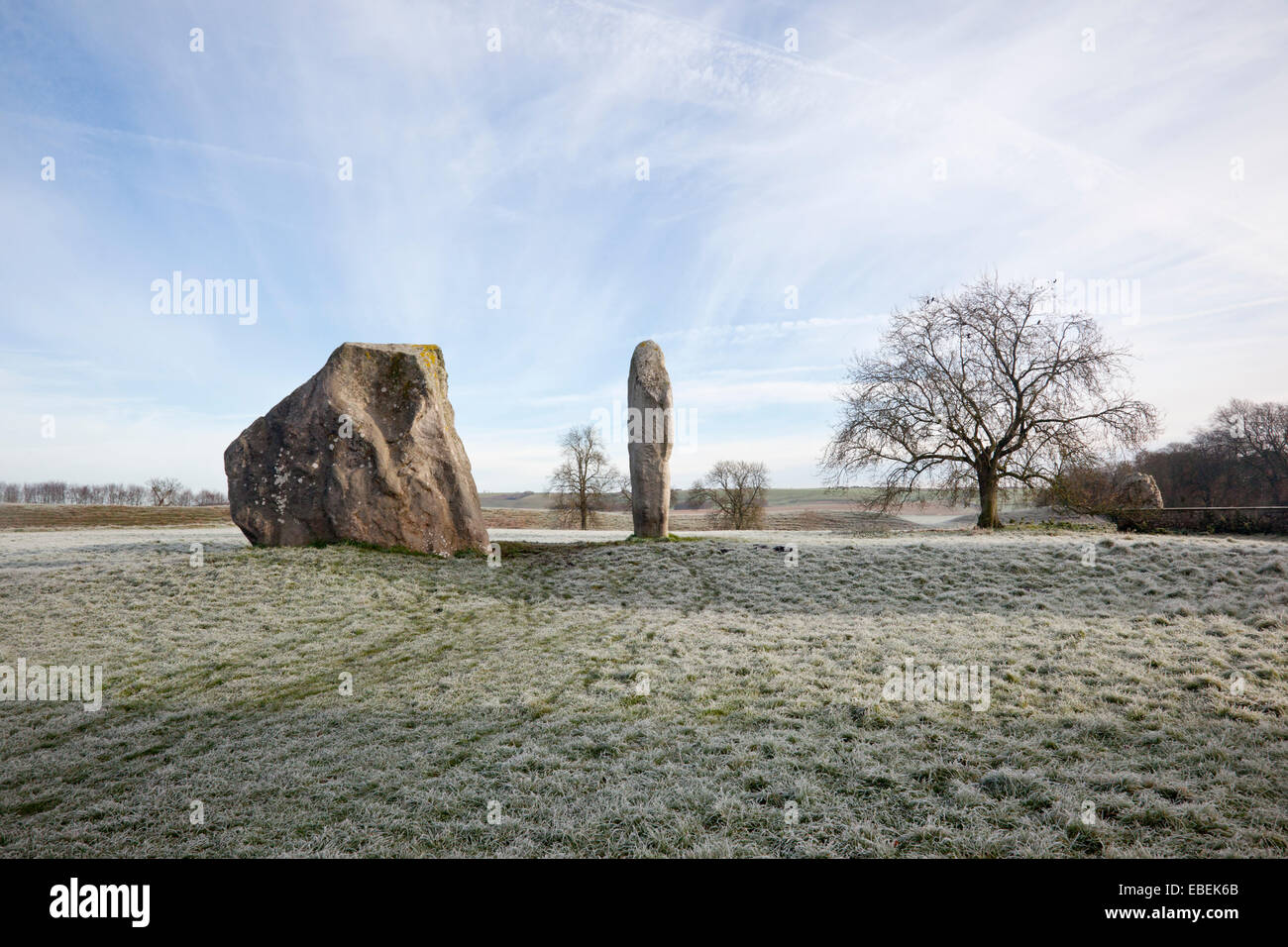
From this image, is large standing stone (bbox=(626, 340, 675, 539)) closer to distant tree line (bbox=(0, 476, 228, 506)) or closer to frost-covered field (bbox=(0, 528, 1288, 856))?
frost-covered field (bbox=(0, 528, 1288, 856))

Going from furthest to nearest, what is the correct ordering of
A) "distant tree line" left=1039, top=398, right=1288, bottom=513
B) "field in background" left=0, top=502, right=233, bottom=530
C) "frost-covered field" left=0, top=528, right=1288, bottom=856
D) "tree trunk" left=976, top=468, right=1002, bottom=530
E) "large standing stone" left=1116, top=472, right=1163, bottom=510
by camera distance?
"distant tree line" left=1039, top=398, right=1288, bottom=513
"field in background" left=0, top=502, right=233, bottom=530
"large standing stone" left=1116, top=472, right=1163, bottom=510
"tree trunk" left=976, top=468, right=1002, bottom=530
"frost-covered field" left=0, top=528, right=1288, bottom=856

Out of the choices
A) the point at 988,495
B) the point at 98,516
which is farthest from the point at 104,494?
the point at 988,495

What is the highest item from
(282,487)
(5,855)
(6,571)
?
(282,487)

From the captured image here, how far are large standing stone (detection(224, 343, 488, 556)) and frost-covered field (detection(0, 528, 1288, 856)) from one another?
1.28 m

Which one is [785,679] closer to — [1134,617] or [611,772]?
[611,772]

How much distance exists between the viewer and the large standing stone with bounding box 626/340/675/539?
16.3 metres

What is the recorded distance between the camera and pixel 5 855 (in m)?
3.77

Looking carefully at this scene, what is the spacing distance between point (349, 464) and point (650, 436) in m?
7.14

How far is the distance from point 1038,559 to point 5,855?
1477 centimetres

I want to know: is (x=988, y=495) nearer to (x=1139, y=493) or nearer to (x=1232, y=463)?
(x=1139, y=493)

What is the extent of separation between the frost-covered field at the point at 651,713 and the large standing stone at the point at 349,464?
128 centimetres

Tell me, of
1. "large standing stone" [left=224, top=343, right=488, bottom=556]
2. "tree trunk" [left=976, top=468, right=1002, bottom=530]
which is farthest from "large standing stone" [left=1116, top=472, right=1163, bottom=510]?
"large standing stone" [left=224, top=343, right=488, bottom=556]
